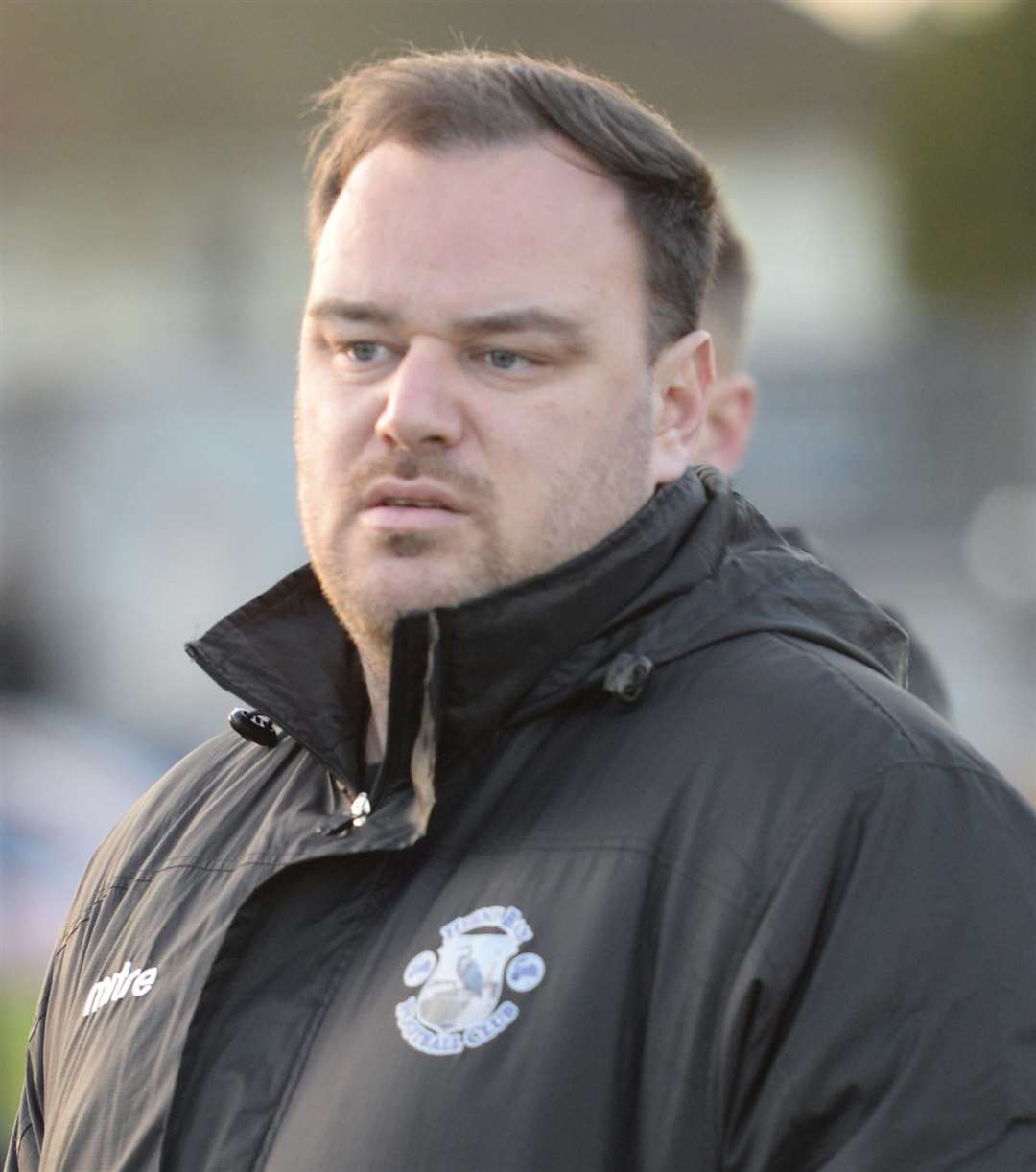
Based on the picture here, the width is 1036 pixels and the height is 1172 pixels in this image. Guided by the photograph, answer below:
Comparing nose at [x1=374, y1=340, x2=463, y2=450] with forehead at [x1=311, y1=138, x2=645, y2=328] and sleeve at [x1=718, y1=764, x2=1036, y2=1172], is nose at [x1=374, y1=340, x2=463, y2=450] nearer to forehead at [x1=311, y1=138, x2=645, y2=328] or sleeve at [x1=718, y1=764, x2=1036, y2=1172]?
forehead at [x1=311, y1=138, x2=645, y2=328]

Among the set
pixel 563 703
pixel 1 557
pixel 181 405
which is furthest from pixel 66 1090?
pixel 181 405

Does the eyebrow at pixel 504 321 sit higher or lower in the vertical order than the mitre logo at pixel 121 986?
higher

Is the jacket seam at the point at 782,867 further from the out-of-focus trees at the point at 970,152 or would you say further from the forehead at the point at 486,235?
the out-of-focus trees at the point at 970,152

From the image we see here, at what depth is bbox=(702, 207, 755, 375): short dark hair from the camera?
3990 mm

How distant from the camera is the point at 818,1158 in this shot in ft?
5.91

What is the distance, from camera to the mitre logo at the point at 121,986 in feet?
7.65

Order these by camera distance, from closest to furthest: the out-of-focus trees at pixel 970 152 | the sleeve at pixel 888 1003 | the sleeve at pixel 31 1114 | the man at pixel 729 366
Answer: the sleeve at pixel 888 1003 < the sleeve at pixel 31 1114 < the man at pixel 729 366 < the out-of-focus trees at pixel 970 152

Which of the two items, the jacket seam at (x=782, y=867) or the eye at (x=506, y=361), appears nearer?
the jacket seam at (x=782, y=867)

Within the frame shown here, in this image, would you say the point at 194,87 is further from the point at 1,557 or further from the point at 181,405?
the point at 1,557

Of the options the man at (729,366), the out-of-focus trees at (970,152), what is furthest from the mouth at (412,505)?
the out-of-focus trees at (970,152)

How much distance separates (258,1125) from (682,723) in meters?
0.60

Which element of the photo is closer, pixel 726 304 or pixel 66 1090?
pixel 66 1090

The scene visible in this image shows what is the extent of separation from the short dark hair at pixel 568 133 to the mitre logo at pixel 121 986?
0.94 m

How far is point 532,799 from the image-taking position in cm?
211
